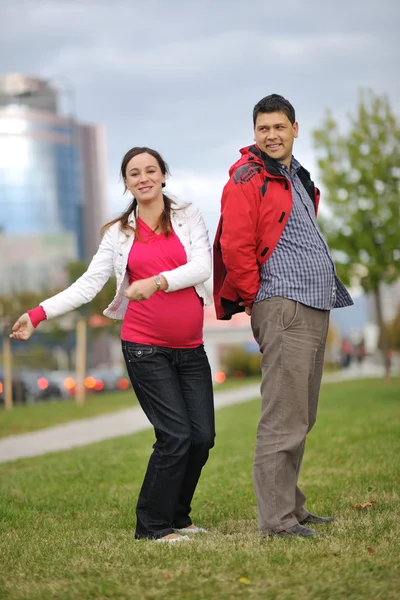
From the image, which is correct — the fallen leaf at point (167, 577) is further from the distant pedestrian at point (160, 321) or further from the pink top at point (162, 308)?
the pink top at point (162, 308)

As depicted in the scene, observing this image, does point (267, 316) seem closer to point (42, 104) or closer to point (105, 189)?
point (42, 104)

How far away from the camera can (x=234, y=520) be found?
591cm

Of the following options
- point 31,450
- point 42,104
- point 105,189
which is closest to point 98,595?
point 31,450

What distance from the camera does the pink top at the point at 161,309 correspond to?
17.1ft

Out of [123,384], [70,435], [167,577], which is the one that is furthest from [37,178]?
[167,577]

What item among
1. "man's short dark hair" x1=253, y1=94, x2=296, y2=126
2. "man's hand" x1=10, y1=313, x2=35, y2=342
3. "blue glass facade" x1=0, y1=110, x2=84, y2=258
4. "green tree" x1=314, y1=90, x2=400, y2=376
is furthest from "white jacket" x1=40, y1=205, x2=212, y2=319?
"blue glass facade" x1=0, y1=110, x2=84, y2=258

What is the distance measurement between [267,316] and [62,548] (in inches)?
63.9

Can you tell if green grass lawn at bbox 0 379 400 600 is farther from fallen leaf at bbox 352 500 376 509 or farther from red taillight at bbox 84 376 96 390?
red taillight at bbox 84 376 96 390

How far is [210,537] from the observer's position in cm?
517

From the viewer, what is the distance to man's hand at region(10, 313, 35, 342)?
203 inches

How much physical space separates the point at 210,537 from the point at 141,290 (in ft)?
4.65

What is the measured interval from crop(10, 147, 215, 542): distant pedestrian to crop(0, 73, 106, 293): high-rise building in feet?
398

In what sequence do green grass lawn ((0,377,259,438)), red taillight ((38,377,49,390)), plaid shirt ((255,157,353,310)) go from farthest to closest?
1. red taillight ((38,377,49,390))
2. green grass lawn ((0,377,259,438))
3. plaid shirt ((255,157,353,310))

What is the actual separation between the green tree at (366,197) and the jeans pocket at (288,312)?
1894cm
